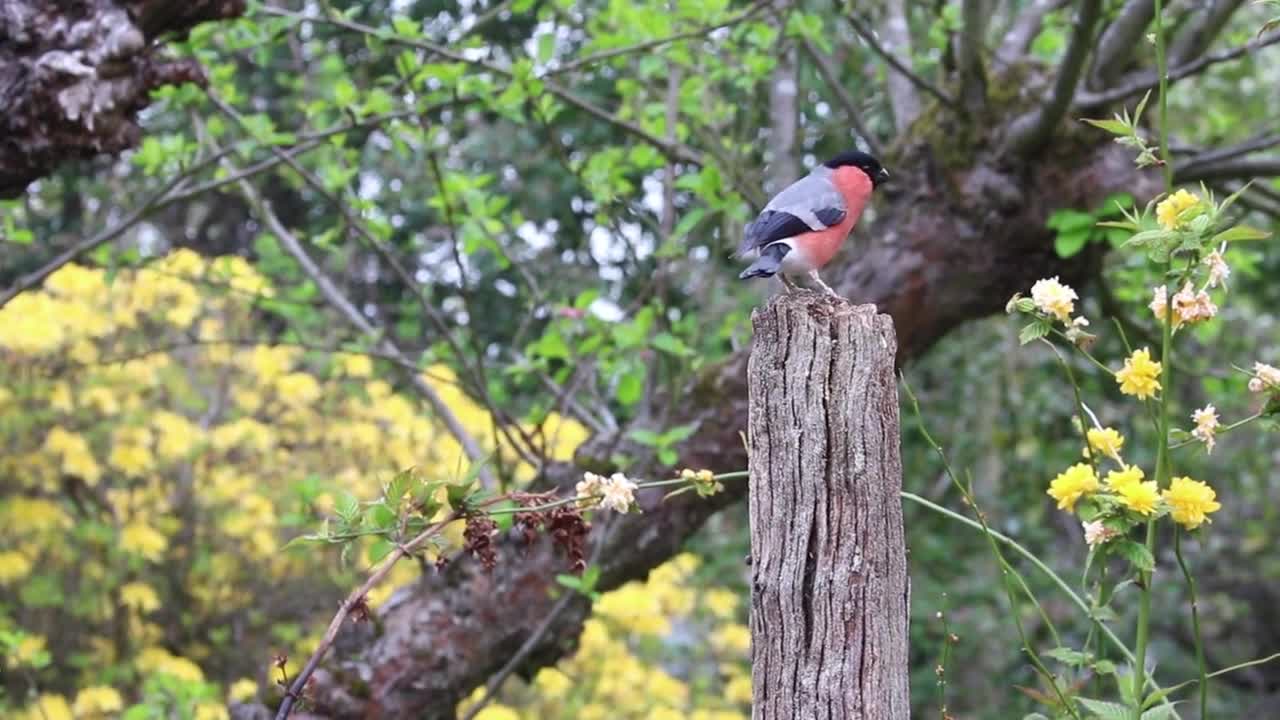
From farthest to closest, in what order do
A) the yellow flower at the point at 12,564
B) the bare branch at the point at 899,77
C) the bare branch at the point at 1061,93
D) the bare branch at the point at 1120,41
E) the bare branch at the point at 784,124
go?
the yellow flower at the point at 12,564 → the bare branch at the point at 784,124 → the bare branch at the point at 899,77 → the bare branch at the point at 1120,41 → the bare branch at the point at 1061,93

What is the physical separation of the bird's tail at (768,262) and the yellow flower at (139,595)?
3.29 m

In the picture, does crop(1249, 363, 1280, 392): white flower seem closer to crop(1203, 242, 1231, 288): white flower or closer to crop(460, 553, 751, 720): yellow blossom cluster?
crop(1203, 242, 1231, 288): white flower

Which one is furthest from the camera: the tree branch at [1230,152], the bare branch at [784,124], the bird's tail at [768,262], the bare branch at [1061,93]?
the bare branch at [784,124]

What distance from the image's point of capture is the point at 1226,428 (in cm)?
153

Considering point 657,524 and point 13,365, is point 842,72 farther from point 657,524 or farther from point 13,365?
point 13,365

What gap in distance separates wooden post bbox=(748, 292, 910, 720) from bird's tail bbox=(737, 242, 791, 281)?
36 cm

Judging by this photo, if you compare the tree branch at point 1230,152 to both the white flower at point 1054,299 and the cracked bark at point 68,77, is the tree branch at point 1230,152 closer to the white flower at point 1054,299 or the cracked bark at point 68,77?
the white flower at point 1054,299

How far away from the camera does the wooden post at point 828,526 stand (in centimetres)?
154

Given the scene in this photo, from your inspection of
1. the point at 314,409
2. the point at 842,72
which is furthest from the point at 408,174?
the point at 842,72

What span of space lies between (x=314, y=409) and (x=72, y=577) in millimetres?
1046

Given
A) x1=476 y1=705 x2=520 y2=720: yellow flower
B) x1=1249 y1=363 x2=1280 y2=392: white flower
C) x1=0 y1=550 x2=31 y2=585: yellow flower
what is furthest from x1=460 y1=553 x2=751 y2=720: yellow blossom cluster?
x1=1249 y1=363 x2=1280 y2=392: white flower

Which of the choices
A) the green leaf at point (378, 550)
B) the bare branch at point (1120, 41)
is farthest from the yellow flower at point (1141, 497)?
the bare branch at point (1120, 41)

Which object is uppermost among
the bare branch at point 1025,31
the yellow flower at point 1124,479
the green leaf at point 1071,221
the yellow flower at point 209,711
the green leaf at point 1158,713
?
the bare branch at point 1025,31

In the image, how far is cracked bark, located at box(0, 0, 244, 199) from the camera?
2207mm
